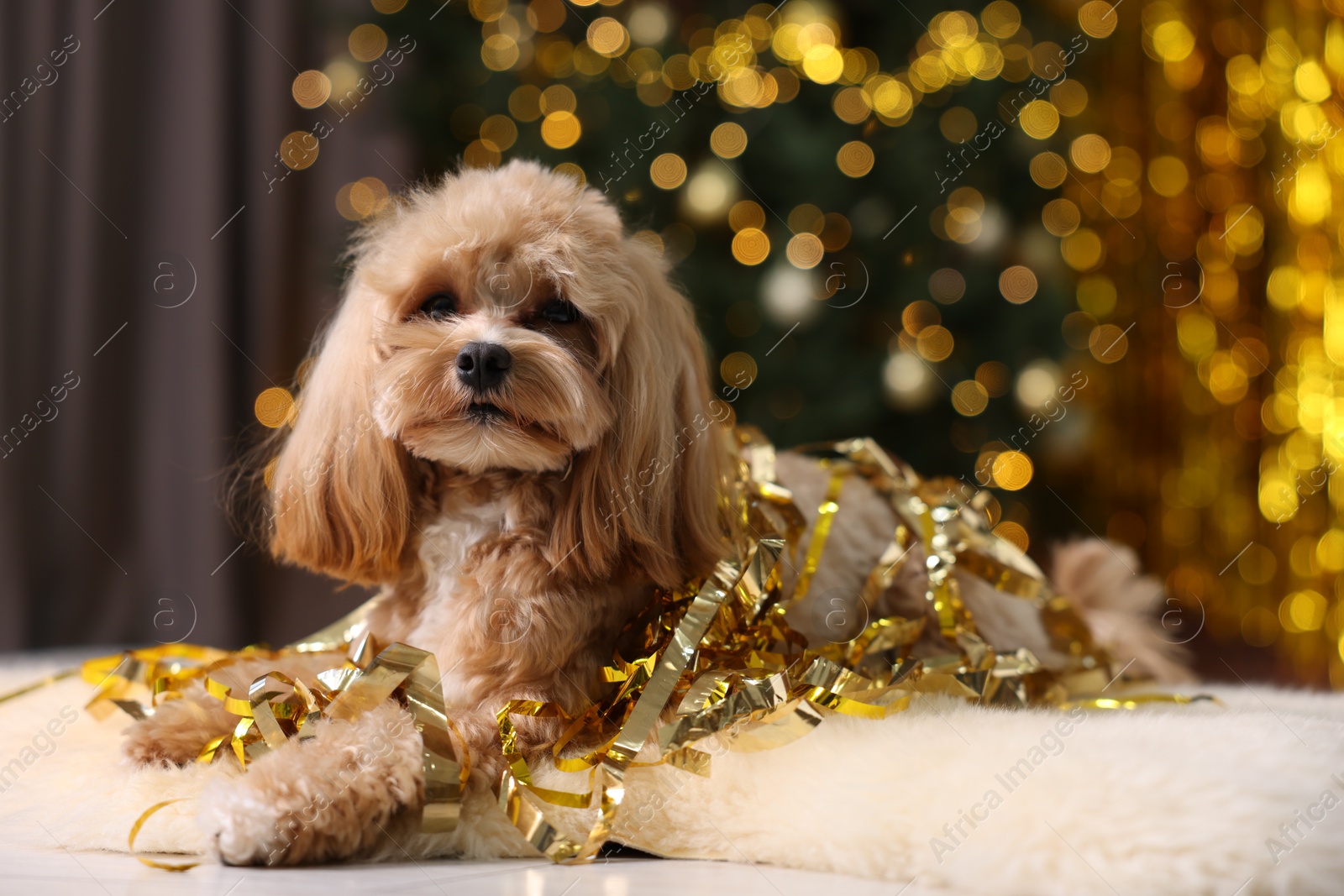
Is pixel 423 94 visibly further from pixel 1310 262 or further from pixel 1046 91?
pixel 1310 262

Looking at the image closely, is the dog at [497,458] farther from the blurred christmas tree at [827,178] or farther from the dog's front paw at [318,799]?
the blurred christmas tree at [827,178]

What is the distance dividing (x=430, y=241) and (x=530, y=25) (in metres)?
1.75

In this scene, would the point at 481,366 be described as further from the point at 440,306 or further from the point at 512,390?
the point at 440,306

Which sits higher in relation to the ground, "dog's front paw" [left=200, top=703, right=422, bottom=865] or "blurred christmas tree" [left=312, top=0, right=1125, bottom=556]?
"blurred christmas tree" [left=312, top=0, right=1125, bottom=556]

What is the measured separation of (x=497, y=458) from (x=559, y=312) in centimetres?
26

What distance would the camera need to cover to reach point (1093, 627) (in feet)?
6.87

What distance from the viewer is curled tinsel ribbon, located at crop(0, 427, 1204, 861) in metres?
1.28

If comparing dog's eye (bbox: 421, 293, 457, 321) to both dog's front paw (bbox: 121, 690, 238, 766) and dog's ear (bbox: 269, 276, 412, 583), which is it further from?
dog's front paw (bbox: 121, 690, 238, 766)

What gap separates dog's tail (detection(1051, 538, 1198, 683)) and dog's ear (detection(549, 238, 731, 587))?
1023 mm

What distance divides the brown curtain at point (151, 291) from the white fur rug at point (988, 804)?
154 centimetres

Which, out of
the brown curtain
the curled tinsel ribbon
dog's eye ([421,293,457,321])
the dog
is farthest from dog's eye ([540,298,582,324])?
the brown curtain

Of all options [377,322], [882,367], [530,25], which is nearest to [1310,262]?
[882,367]

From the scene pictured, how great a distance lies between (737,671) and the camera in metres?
1.44

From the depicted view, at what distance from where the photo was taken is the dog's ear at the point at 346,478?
1459 millimetres
